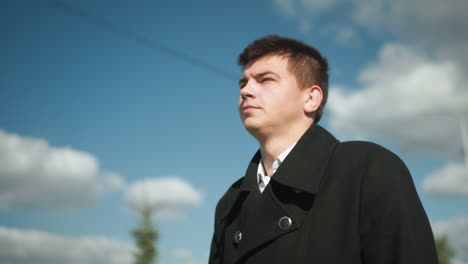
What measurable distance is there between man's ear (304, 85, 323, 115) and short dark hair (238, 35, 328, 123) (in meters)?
0.04

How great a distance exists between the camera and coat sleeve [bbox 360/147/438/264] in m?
2.04

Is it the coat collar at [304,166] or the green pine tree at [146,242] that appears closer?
the coat collar at [304,166]

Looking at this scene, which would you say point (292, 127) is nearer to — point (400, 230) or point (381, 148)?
point (381, 148)

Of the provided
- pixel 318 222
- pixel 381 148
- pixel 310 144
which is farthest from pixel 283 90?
pixel 318 222

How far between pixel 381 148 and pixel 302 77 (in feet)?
2.64

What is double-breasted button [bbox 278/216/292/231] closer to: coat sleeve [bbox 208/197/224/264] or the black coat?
the black coat

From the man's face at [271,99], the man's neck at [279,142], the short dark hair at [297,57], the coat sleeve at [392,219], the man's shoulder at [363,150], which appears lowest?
the coat sleeve at [392,219]

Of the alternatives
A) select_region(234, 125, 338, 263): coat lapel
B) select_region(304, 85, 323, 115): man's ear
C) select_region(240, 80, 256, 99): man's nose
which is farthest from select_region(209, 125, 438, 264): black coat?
select_region(240, 80, 256, 99): man's nose

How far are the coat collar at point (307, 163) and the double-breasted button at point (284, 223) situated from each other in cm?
18

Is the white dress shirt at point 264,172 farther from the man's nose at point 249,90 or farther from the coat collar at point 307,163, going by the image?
the man's nose at point 249,90

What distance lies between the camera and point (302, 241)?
Result: 2.28 meters

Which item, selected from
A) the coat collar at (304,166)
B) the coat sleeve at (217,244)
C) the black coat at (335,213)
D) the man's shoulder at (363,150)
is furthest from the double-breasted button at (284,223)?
the coat sleeve at (217,244)

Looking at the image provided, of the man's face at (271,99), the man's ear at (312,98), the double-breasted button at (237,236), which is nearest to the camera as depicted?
the double-breasted button at (237,236)

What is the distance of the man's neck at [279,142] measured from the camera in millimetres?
2861
